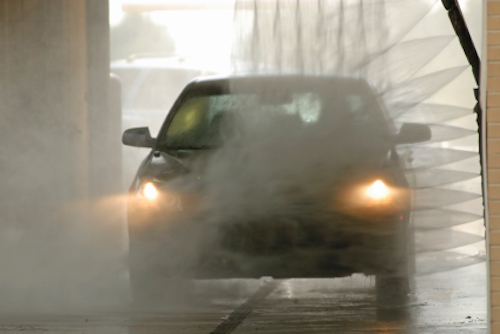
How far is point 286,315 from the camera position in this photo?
4.75m

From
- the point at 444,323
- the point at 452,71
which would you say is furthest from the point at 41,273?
the point at 452,71

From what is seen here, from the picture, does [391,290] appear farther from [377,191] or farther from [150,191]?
[150,191]

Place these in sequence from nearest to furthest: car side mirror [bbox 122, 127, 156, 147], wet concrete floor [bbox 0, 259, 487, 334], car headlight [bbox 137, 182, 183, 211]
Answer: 1. wet concrete floor [bbox 0, 259, 487, 334]
2. car headlight [bbox 137, 182, 183, 211]
3. car side mirror [bbox 122, 127, 156, 147]

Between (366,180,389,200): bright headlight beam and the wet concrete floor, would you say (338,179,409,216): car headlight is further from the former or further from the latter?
the wet concrete floor

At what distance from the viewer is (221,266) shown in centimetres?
457

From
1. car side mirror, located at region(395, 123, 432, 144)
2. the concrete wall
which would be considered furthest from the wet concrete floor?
the concrete wall

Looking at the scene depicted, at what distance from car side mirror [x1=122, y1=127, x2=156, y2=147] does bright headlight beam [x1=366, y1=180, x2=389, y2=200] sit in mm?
1783

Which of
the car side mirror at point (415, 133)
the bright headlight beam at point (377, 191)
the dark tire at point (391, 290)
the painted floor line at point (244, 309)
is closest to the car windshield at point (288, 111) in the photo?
the car side mirror at point (415, 133)

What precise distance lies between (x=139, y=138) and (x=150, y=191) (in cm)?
99

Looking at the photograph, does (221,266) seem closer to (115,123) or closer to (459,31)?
(459,31)

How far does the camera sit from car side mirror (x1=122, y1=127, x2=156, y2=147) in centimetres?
558

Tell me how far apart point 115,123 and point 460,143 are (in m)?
5.93

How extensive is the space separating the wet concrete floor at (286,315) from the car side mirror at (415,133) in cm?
105

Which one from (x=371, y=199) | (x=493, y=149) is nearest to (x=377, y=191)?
(x=371, y=199)
